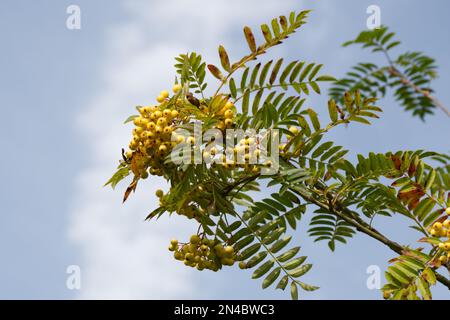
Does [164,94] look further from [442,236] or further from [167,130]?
[442,236]

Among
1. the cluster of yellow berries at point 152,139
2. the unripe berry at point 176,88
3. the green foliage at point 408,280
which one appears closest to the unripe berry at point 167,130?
the cluster of yellow berries at point 152,139

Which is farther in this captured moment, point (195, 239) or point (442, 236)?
point (195, 239)

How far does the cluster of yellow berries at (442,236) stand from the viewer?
2049 mm

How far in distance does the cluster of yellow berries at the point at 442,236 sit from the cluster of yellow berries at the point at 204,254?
74 centimetres

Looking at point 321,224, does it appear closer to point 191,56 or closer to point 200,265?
point 200,265

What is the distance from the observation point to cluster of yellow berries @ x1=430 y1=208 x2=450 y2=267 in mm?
2049

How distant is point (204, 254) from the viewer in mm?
2410

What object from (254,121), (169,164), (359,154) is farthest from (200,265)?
(359,154)

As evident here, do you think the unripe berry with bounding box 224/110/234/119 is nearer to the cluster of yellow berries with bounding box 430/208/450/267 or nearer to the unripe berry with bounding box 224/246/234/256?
the unripe berry with bounding box 224/246/234/256

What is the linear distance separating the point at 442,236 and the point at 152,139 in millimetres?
1091

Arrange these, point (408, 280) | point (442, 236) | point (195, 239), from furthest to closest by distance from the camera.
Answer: point (195, 239)
point (442, 236)
point (408, 280)

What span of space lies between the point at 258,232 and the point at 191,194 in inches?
Answer: 11.9

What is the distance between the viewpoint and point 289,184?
216 cm

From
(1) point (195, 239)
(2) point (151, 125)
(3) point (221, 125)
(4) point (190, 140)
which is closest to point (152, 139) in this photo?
(2) point (151, 125)
